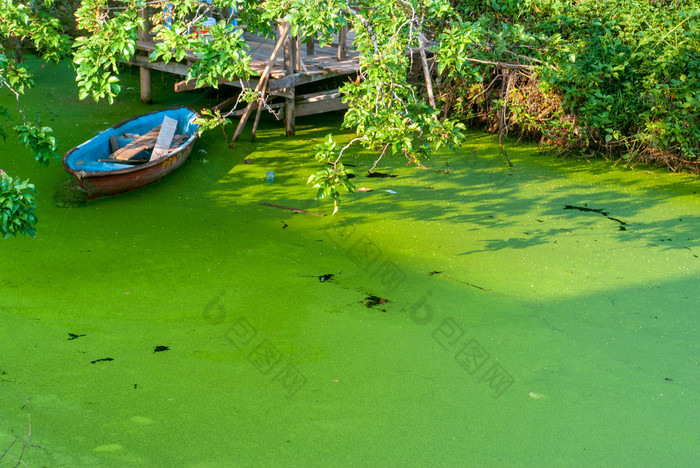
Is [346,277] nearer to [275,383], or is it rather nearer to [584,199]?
[275,383]

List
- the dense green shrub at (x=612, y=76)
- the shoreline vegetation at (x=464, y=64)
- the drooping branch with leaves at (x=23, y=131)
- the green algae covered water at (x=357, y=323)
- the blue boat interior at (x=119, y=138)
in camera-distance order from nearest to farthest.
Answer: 1. the drooping branch with leaves at (x=23, y=131)
2. the green algae covered water at (x=357, y=323)
3. the shoreline vegetation at (x=464, y=64)
4. the blue boat interior at (x=119, y=138)
5. the dense green shrub at (x=612, y=76)

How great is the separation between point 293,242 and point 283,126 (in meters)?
3.12

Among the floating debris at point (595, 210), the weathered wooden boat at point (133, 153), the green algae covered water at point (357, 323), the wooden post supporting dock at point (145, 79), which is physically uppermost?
the wooden post supporting dock at point (145, 79)

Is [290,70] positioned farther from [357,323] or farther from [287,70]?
[357,323]

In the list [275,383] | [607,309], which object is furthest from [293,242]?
[607,309]

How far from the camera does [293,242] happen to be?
4.83 meters

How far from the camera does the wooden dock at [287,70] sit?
22.6 ft

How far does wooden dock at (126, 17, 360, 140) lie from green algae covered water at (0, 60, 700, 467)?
120 cm

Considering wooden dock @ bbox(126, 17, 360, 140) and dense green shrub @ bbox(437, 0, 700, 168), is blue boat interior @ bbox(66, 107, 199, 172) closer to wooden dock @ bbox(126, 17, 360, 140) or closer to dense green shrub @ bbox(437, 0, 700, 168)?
wooden dock @ bbox(126, 17, 360, 140)

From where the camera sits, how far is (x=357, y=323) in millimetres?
3771

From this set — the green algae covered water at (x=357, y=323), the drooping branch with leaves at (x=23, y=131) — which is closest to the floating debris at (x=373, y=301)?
the green algae covered water at (x=357, y=323)

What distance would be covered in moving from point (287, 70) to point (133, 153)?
1.87m

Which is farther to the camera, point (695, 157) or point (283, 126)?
point (283, 126)

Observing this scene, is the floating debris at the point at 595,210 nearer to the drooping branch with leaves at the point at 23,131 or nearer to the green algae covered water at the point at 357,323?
the green algae covered water at the point at 357,323
